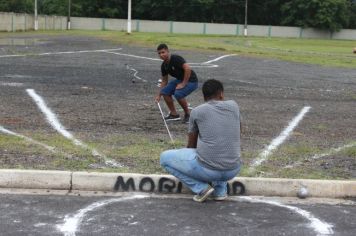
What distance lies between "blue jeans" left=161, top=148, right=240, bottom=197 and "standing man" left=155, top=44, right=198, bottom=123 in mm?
3960

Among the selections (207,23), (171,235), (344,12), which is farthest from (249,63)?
(344,12)

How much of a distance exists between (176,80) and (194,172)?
480 centimetres

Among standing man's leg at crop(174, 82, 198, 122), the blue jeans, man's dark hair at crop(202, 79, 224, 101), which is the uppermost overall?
man's dark hair at crop(202, 79, 224, 101)

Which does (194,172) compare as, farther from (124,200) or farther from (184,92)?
(184,92)

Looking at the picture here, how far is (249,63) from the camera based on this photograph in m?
26.0

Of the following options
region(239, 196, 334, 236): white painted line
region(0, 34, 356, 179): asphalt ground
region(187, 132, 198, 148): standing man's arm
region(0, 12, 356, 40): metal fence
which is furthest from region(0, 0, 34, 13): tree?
region(239, 196, 334, 236): white painted line

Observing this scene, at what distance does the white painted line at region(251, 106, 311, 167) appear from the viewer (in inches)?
320

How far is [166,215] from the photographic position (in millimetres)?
5984

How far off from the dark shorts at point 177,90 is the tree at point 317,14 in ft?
267

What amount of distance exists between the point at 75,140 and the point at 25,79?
300 inches

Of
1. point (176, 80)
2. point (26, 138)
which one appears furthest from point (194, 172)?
point (176, 80)

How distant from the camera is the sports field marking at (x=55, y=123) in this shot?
794 cm

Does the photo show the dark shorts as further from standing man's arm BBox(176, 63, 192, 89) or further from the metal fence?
the metal fence

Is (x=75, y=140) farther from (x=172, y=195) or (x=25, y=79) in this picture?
(x=25, y=79)
